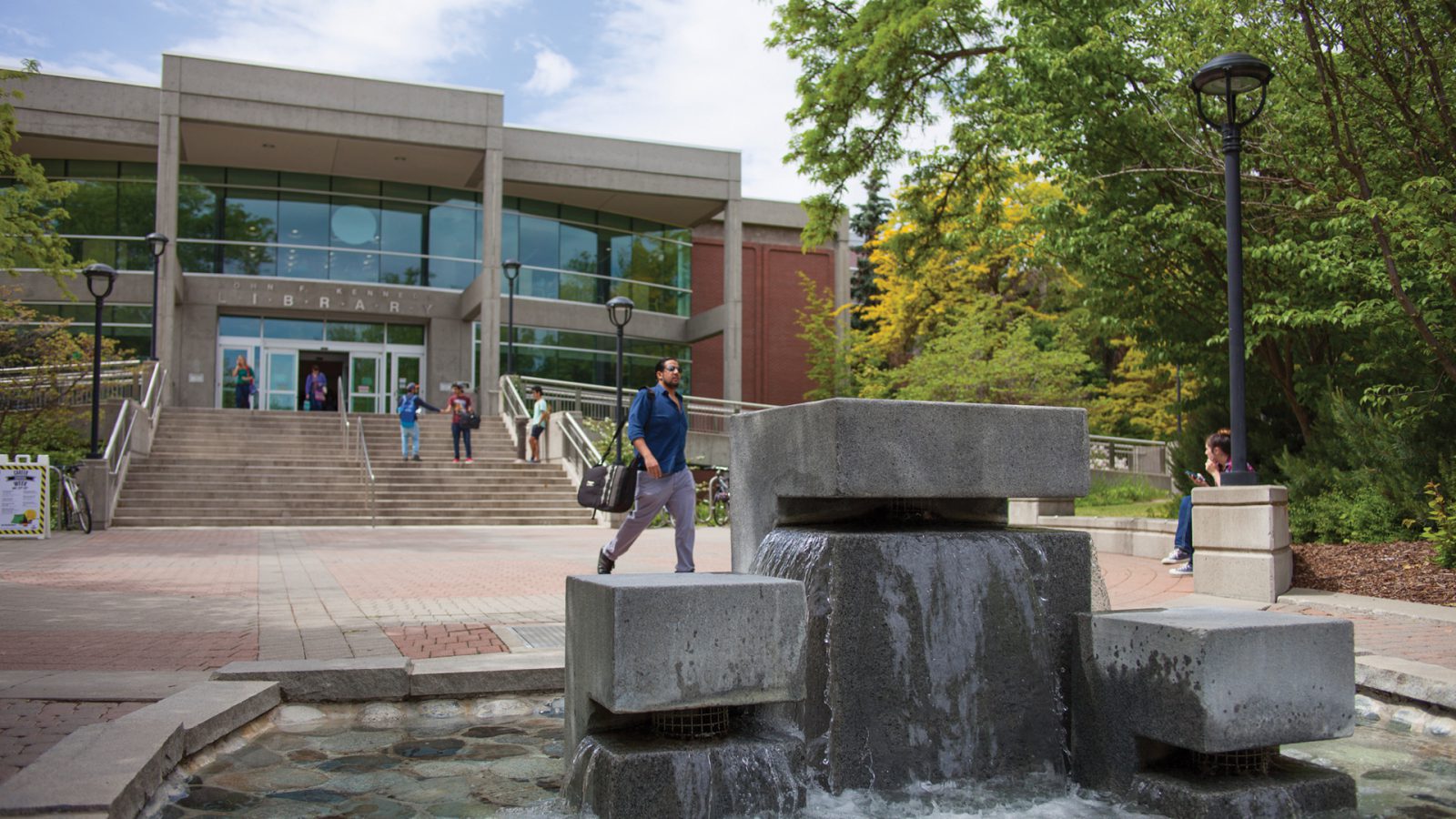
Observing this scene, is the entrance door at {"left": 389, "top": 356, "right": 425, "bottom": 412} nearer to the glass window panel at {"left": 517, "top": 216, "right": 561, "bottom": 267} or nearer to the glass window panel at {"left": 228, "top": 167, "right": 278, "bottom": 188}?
the glass window panel at {"left": 517, "top": 216, "right": 561, "bottom": 267}

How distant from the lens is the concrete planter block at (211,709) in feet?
13.9

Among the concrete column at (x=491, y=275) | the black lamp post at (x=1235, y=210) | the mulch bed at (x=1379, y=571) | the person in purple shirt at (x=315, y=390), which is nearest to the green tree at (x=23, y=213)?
the black lamp post at (x=1235, y=210)

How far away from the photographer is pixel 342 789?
4.12 meters

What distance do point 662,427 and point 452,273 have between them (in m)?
29.0

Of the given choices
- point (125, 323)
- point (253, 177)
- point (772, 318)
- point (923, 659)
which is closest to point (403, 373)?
point (253, 177)

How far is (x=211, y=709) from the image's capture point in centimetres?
450

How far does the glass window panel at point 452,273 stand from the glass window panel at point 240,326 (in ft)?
17.6

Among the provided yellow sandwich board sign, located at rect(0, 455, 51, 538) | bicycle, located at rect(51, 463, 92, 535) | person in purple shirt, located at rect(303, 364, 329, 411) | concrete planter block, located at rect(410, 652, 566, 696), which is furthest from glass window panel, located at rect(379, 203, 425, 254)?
concrete planter block, located at rect(410, 652, 566, 696)

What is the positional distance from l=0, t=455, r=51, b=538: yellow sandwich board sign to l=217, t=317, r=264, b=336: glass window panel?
1804 centimetres

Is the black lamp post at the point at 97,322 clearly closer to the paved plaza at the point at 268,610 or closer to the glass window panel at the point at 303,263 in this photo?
the paved plaza at the point at 268,610

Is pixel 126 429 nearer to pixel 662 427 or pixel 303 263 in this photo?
pixel 303 263

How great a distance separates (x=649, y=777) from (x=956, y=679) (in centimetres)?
132

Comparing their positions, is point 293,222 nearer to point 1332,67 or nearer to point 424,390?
point 424,390

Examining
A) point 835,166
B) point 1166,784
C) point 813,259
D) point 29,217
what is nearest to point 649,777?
point 1166,784
